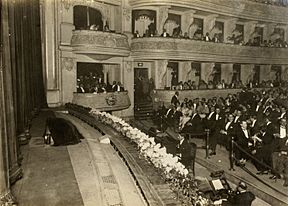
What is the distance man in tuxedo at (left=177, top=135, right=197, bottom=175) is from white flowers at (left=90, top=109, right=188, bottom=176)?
3.01 ft

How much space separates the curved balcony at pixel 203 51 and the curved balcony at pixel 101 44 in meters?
0.20

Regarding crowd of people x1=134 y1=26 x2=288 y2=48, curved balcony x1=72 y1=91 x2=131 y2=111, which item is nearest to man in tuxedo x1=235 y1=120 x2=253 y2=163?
crowd of people x1=134 y1=26 x2=288 y2=48

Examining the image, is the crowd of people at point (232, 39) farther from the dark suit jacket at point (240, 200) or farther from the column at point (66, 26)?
the column at point (66, 26)

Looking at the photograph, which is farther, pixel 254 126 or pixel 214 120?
pixel 254 126

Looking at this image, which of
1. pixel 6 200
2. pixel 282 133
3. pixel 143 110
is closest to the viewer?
pixel 6 200

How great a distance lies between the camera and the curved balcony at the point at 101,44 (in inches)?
193

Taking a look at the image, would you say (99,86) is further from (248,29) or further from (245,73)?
(248,29)

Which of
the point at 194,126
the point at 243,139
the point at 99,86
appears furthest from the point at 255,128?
the point at 99,86

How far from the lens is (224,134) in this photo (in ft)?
19.0

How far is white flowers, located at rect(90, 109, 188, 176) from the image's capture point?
2.68m

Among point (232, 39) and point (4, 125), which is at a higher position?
point (232, 39)

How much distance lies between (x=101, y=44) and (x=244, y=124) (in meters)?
3.02

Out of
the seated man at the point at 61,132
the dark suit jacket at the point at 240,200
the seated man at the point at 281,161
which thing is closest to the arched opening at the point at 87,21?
the seated man at the point at 61,132

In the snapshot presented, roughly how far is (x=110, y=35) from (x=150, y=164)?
9.67ft
